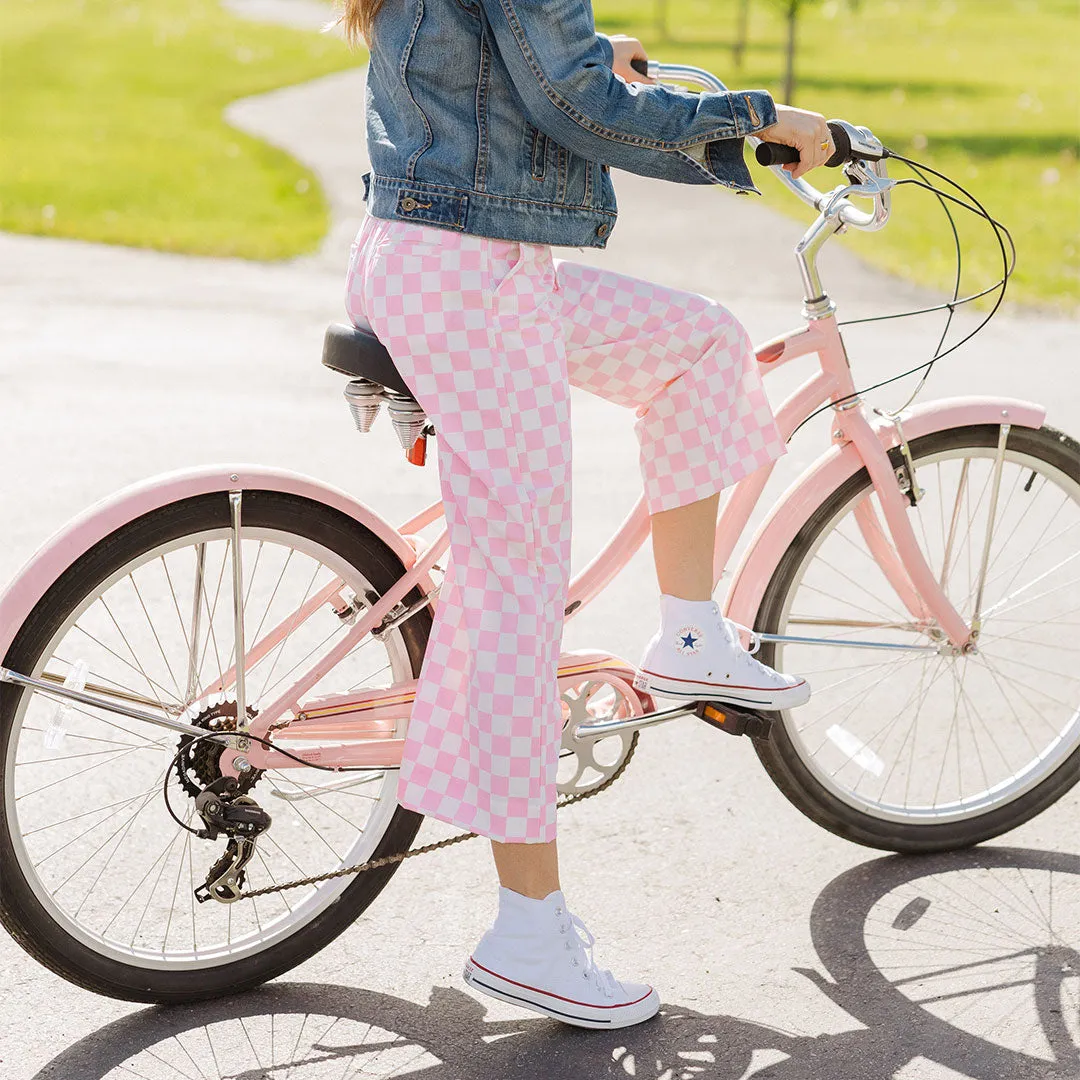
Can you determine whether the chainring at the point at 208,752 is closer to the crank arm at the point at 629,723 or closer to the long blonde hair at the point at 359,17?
the crank arm at the point at 629,723

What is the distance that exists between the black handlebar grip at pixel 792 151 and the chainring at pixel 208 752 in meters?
1.31

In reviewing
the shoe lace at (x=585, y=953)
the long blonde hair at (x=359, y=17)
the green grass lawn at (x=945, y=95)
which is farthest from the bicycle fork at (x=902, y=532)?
the green grass lawn at (x=945, y=95)

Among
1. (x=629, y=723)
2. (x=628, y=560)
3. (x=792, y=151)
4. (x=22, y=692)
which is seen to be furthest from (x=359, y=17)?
(x=629, y=723)

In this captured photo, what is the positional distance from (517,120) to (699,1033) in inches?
63.3

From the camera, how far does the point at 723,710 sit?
295cm

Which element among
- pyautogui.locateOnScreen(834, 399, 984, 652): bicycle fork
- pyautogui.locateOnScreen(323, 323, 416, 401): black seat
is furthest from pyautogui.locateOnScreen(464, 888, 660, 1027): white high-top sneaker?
pyautogui.locateOnScreen(834, 399, 984, 652): bicycle fork

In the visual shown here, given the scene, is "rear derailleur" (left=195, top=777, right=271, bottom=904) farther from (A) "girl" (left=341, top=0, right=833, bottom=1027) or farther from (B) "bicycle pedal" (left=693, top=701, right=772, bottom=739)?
(B) "bicycle pedal" (left=693, top=701, right=772, bottom=739)

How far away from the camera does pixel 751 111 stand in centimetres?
257

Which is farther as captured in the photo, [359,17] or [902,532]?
[902,532]

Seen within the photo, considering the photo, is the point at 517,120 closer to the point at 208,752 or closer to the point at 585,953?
the point at 208,752

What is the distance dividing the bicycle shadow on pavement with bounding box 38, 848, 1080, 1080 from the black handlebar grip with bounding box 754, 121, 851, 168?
→ 1.49 metres

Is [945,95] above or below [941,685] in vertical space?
above

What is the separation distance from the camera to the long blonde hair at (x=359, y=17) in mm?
2533

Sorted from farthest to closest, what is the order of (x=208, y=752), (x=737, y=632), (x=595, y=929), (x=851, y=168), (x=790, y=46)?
(x=790, y=46) < (x=595, y=929) < (x=737, y=632) < (x=851, y=168) < (x=208, y=752)
